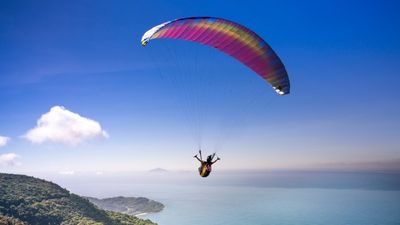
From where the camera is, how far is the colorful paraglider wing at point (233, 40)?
36.0 ft

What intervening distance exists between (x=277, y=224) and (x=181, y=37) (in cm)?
15361

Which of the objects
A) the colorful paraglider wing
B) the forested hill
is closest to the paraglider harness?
the colorful paraglider wing

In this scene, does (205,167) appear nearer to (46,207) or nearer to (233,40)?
(233,40)

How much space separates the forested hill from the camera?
2302 inches

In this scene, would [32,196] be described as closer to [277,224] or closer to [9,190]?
[9,190]

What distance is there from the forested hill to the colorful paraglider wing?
175ft

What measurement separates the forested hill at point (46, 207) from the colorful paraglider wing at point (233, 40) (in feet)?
175

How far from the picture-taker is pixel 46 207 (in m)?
63.3

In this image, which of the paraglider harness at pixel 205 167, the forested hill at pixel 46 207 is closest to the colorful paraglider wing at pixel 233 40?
the paraglider harness at pixel 205 167

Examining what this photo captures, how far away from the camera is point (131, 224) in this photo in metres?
65.5

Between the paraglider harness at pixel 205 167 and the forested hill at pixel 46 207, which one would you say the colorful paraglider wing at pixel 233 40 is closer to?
the paraglider harness at pixel 205 167

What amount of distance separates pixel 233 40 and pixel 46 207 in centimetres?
6533

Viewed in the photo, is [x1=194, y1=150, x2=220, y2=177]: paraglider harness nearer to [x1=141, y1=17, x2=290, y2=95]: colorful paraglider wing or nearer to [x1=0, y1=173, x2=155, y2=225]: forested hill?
[x1=141, y1=17, x2=290, y2=95]: colorful paraglider wing

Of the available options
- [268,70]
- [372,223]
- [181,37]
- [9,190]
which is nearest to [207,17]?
[181,37]
